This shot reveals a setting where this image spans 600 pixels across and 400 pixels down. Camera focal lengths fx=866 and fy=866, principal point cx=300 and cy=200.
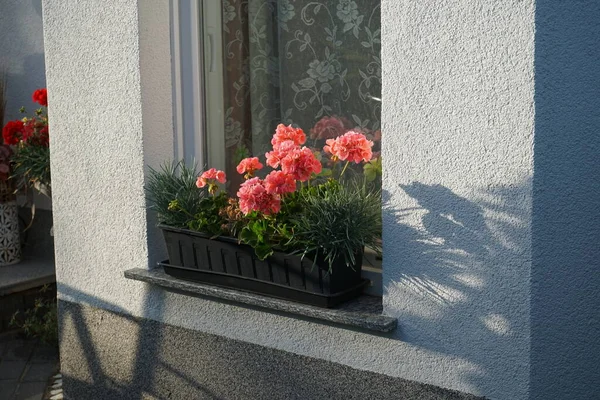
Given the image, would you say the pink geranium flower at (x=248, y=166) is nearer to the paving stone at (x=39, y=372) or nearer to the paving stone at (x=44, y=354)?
the paving stone at (x=39, y=372)

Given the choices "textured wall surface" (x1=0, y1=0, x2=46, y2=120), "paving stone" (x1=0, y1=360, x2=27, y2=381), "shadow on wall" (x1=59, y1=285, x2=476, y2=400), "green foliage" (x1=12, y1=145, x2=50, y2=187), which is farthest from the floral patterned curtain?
"textured wall surface" (x1=0, y1=0, x2=46, y2=120)

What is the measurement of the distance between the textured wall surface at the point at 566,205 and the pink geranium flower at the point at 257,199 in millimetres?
1032

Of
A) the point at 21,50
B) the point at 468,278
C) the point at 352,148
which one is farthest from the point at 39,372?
the point at 468,278

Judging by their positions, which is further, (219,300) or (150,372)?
(150,372)

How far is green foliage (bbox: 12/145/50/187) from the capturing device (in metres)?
5.49

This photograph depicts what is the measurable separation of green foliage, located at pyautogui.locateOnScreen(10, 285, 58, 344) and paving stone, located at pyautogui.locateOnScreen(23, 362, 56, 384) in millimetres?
201

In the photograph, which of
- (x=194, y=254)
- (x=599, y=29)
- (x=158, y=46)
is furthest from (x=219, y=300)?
(x=599, y=29)

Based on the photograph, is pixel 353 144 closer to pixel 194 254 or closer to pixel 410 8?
pixel 410 8

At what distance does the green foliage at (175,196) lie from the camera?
394 cm

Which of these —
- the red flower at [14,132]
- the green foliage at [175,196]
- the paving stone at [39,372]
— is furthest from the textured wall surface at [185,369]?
the red flower at [14,132]

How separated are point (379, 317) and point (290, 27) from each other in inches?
57.7

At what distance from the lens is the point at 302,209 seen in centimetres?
357

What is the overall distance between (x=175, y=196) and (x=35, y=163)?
75.2 inches

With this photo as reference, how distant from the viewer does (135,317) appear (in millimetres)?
4305
